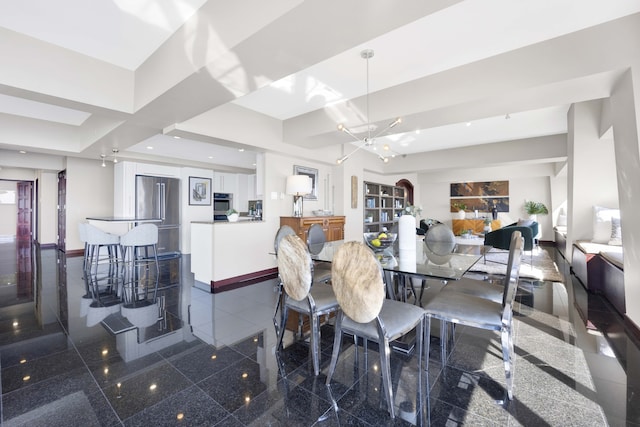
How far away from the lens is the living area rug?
14.9ft

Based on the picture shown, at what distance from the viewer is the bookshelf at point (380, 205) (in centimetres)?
804

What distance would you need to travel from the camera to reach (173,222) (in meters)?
7.10

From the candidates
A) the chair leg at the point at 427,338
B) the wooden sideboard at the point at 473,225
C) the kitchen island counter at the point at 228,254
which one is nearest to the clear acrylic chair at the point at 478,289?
the chair leg at the point at 427,338

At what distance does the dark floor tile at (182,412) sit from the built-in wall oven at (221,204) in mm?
6819

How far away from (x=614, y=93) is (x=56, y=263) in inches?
361

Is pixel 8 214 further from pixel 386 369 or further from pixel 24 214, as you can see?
pixel 386 369

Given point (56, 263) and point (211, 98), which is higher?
point (211, 98)

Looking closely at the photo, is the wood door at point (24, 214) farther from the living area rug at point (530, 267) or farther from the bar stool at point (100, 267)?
the living area rug at point (530, 267)

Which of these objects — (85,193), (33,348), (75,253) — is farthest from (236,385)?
(85,193)

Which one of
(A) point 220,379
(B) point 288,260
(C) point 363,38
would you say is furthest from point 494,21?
(A) point 220,379

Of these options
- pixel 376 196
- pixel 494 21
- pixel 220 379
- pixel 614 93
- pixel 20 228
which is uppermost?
pixel 494 21

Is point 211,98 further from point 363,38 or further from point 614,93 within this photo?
point 614,93

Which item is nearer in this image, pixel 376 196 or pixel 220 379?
pixel 220 379

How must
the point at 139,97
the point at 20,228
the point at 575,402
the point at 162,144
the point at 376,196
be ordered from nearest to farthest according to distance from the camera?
the point at 575,402 → the point at 139,97 → the point at 162,144 → the point at 376,196 → the point at 20,228
